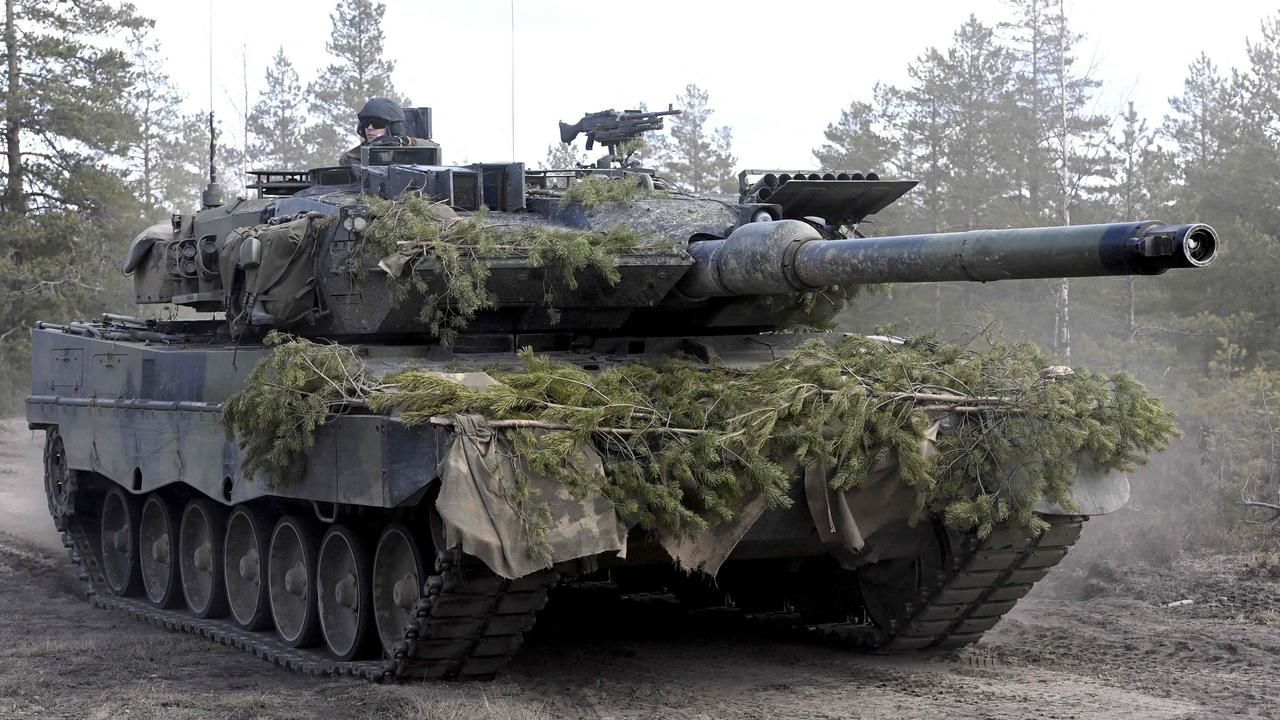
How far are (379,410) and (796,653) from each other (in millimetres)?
3485

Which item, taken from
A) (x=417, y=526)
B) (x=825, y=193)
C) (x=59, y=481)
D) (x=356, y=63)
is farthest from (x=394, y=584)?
(x=356, y=63)

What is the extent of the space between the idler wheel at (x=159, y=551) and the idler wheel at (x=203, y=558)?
11cm

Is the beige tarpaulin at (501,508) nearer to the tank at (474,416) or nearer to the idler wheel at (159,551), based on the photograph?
the tank at (474,416)

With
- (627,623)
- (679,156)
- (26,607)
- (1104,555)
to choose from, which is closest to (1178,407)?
(1104,555)

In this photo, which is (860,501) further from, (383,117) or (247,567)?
(383,117)

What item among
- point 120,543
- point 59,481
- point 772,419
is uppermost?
point 772,419

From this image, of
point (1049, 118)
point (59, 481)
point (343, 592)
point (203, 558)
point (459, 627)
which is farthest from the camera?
point (1049, 118)

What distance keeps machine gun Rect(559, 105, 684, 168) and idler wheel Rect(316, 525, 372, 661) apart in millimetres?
3668

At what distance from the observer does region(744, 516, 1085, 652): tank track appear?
927 cm

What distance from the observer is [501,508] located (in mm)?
7656

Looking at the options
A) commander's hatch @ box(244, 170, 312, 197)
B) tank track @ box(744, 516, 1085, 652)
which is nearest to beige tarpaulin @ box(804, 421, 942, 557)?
tank track @ box(744, 516, 1085, 652)

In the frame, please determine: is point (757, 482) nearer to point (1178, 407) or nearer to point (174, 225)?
point (174, 225)

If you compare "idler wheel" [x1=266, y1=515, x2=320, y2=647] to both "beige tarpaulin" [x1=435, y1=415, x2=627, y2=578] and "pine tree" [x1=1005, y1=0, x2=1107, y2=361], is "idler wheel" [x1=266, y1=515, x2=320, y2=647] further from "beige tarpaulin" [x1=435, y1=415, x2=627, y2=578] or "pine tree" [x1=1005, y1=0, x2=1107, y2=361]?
"pine tree" [x1=1005, y1=0, x2=1107, y2=361]

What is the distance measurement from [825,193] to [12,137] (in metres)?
22.1
